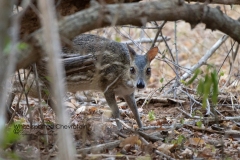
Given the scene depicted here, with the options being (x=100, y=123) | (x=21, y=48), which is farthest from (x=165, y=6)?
(x=100, y=123)

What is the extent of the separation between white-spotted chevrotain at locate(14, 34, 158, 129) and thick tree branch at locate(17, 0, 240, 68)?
211cm

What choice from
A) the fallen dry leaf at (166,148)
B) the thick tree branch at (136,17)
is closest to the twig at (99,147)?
the fallen dry leaf at (166,148)

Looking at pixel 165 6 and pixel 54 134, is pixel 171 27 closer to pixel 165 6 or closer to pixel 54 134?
pixel 54 134

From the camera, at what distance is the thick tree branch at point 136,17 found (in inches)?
137

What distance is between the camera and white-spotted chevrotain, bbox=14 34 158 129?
235 inches

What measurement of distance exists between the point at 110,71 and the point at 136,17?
8.44 feet

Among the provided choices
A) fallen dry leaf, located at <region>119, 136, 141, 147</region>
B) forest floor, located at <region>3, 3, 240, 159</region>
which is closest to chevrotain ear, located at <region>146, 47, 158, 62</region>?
forest floor, located at <region>3, 3, 240, 159</region>

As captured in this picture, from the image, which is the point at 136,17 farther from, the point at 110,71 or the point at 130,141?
the point at 110,71

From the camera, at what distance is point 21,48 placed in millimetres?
3301

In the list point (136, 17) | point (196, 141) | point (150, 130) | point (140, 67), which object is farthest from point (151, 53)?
point (136, 17)

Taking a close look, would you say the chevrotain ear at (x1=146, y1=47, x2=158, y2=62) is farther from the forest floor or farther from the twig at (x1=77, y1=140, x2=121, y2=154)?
the twig at (x1=77, y1=140, x2=121, y2=154)

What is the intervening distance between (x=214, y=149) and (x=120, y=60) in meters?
2.08

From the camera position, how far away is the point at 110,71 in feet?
20.4

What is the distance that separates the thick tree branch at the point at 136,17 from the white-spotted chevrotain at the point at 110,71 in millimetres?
2105
